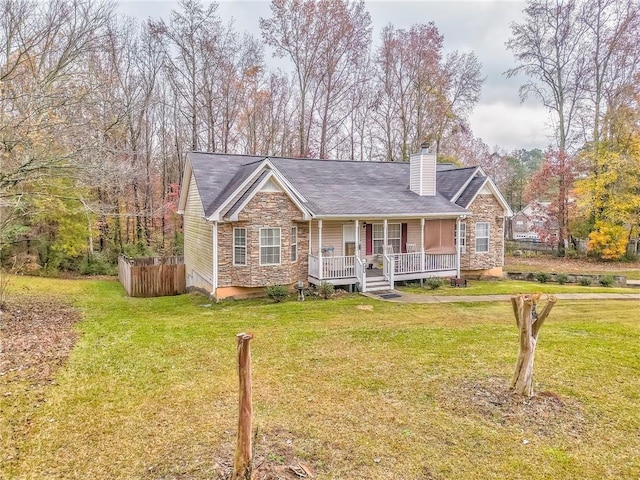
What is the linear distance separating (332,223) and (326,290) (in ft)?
10.9

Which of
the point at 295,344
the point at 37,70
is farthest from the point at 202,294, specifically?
the point at 37,70

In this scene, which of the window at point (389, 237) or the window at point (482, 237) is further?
the window at point (482, 237)

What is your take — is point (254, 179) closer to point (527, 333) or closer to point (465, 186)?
point (465, 186)

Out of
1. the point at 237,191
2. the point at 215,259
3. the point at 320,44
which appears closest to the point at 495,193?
the point at 237,191

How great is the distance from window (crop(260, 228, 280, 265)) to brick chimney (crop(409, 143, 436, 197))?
794 centimetres

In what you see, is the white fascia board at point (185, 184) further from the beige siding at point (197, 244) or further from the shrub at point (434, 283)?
the shrub at point (434, 283)

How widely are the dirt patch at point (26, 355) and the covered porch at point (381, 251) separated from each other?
8736 millimetres

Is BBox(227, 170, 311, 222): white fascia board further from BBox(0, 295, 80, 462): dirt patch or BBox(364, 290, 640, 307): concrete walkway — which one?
BBox(0, 295, 80, 462): dirt patch

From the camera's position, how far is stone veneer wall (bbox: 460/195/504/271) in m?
19.5

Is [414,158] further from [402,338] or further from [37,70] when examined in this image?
[37,70]

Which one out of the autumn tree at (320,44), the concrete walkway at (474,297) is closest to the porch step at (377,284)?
the concrete walkway at (474,297)

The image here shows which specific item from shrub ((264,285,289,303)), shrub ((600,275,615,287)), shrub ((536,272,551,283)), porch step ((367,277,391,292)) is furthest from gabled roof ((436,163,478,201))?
shrub ((264,285,289,303))

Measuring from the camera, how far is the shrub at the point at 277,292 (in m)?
15.0

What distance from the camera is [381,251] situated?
1891 centimetres
